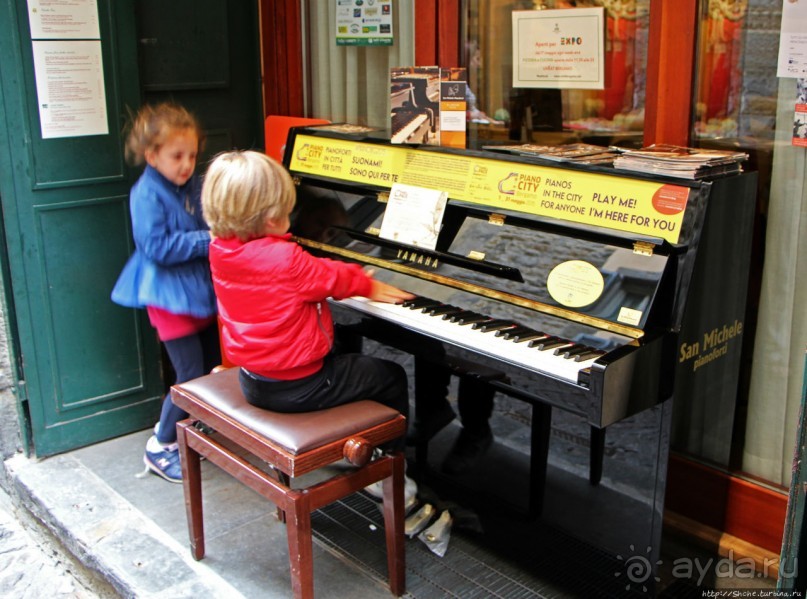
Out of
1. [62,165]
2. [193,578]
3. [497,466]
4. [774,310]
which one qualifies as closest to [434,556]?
[497,466]

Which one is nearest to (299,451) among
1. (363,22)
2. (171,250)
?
(171,250)

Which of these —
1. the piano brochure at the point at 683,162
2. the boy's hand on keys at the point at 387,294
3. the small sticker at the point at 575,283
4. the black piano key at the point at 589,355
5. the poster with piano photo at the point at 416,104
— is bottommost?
the black piano key at the point at 589,355

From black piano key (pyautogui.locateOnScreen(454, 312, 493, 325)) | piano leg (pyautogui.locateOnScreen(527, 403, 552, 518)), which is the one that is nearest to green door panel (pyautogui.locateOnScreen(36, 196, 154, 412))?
black piano key (pyautogui.locateOnScreen(454, 312, 493, 325))

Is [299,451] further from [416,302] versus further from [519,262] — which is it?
[519,262]

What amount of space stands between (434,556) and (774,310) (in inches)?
49.8

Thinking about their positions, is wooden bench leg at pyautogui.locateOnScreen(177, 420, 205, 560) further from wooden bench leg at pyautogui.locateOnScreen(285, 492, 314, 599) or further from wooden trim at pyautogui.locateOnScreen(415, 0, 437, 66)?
wooden trim at pyautogui.locateOnScreen(415, 0, 437, 66)

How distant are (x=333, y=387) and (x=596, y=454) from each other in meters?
0.74

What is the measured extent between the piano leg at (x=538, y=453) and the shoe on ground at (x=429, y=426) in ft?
1.04

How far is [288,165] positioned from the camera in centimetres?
337

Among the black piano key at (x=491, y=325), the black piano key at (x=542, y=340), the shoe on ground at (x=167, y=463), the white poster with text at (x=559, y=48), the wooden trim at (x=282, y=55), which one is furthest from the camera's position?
the wooden trim at (x=282, y=55)

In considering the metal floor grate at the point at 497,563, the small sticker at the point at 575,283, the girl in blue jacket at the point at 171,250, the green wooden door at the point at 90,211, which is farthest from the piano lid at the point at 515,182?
the metal floor grate at the point at 497,563

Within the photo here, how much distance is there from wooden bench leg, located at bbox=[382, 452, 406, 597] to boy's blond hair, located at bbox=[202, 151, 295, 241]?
2.46 feet

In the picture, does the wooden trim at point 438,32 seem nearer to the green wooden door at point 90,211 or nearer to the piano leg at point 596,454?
the green wooden door at point 90,211

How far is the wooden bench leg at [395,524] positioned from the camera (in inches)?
99.7
